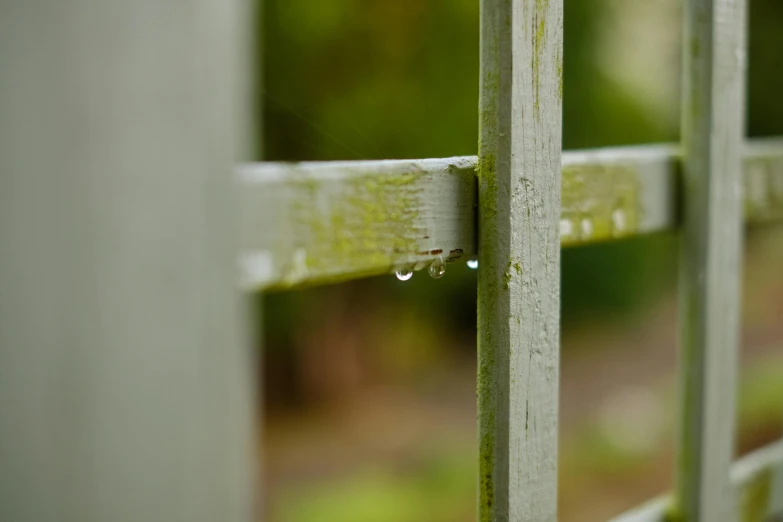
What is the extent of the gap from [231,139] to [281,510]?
3764 millimetres

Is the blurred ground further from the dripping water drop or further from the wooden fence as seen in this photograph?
the wooden fence

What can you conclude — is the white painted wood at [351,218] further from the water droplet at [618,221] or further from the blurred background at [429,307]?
the blurred background at [429,307]

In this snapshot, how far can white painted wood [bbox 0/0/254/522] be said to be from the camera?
0.42m

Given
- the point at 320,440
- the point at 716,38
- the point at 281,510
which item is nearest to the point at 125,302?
the point at 716,38

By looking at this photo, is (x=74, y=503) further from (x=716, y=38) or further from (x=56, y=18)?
(x=716, y=38)

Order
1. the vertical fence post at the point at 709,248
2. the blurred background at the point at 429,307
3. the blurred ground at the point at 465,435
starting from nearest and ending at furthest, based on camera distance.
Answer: the vertical fence post at the point at 709,248, the blurred ground at the point at 465,435, the blurred background at the point at 429,307

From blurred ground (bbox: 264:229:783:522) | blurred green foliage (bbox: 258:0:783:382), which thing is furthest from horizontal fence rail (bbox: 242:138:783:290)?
blurred green foliage (bbox: 258:0:783:382)

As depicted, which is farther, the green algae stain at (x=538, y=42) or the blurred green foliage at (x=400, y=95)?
the blurred green foliage at (x=400, y=95)

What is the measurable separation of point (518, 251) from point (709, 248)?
0.43m

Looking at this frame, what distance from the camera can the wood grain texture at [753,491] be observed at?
1.15m

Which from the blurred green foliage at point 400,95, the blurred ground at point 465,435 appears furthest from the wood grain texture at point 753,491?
the blurred green foliage at point 400,95

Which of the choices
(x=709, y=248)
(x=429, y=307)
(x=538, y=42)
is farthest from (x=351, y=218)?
(x=429, y=307)

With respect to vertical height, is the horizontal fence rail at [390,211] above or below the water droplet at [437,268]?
above

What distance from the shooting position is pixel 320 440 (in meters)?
4.94
